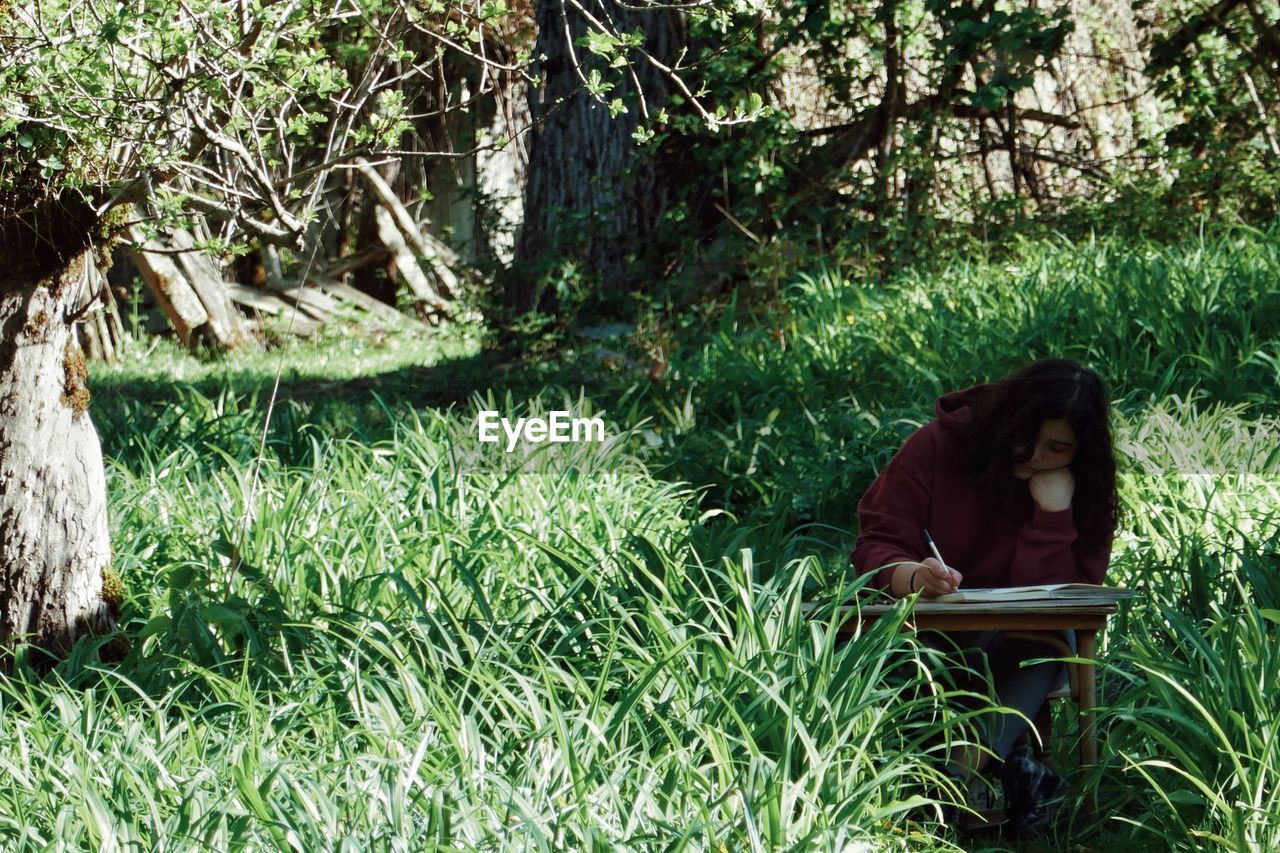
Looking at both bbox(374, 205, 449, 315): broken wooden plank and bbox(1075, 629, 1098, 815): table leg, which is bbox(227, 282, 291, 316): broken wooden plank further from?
bbox(1075, 629, 1098, 815): table leg

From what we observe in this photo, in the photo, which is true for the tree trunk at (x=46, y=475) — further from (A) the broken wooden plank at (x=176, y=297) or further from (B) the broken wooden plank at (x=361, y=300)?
(B) the broken wooden plank at (x=361, y=300)

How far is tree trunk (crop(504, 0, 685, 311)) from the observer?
27.3 ft

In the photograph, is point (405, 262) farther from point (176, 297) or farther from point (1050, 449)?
point (1050, 449)

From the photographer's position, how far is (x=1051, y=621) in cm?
297

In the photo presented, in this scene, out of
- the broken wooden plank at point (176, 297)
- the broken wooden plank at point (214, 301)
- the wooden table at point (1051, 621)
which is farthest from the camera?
the broken wooden plank at point (214, 301)

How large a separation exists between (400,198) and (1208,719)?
1249 centimetres

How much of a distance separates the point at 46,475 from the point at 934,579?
2.26m

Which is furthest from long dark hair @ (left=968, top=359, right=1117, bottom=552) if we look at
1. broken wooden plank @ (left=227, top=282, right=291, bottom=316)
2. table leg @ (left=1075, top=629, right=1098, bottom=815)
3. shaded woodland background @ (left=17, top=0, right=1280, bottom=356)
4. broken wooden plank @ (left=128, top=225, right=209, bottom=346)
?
broken wooden plank @ (left=227, top=282, right=291, bottom=316)

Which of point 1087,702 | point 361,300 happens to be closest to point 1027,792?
point 1087,702

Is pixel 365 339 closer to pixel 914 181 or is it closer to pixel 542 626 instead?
pixel 914 181

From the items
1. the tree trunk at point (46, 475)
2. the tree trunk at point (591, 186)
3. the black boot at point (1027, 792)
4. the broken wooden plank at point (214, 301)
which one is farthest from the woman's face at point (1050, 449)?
the broken wooden plank at point (214, 301)

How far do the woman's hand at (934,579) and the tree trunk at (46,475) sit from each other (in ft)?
7.06

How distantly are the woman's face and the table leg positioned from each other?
471mm

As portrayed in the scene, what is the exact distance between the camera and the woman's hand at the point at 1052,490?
3396 mm
